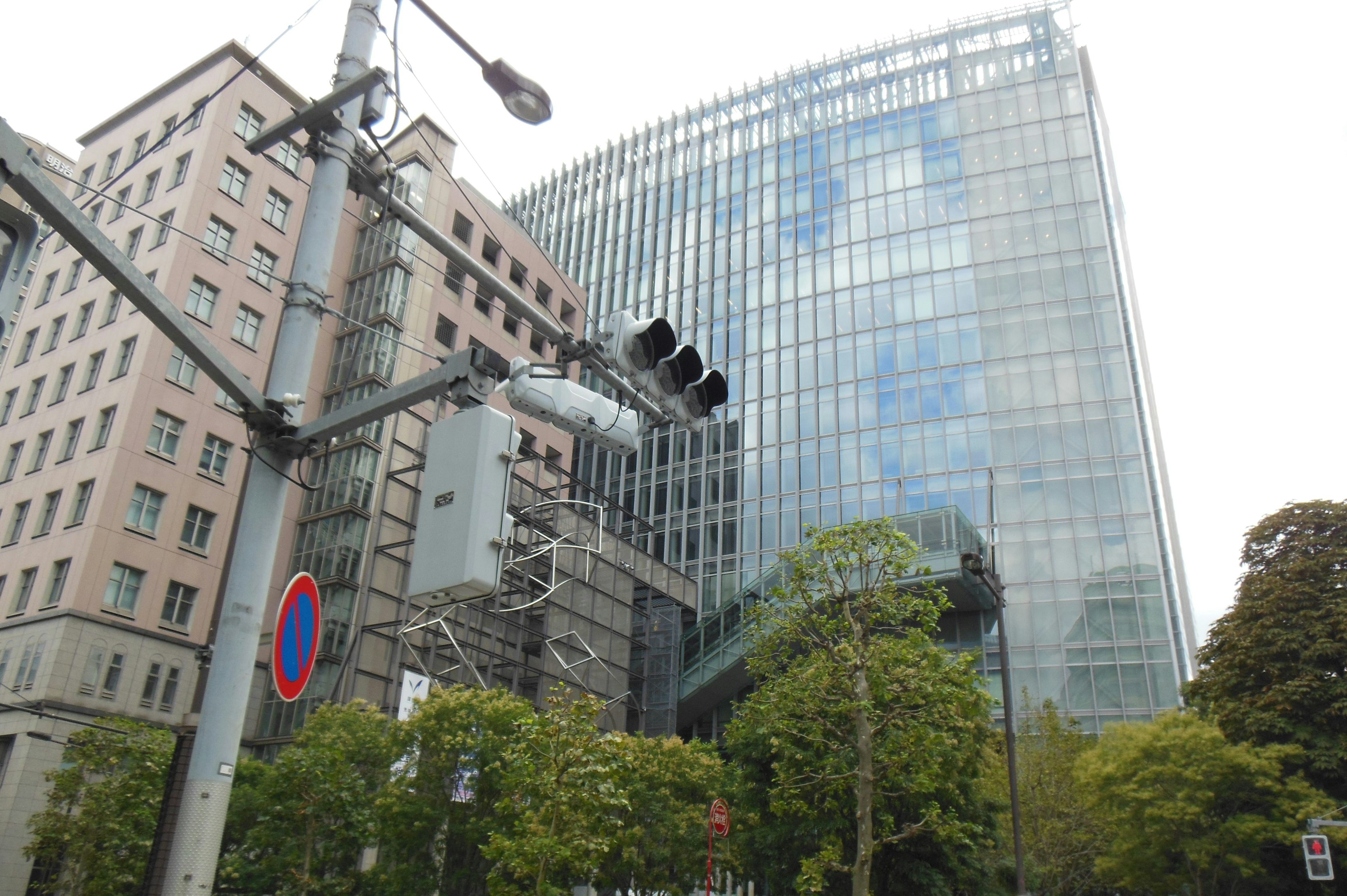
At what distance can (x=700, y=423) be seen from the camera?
7891 mm

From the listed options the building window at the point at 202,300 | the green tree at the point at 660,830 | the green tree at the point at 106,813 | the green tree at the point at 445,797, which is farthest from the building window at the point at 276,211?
the green tree at the point at 660,830

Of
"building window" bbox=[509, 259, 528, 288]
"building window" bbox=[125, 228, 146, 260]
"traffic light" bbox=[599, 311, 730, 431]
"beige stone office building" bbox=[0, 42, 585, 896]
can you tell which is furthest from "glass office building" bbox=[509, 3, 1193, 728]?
"traffic light" bbox=[599, 311, 730, 431]

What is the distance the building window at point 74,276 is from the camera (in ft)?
144

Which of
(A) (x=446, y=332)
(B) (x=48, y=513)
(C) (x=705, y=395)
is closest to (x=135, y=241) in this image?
(B) (x=48, y=513)

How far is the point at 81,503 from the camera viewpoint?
36.4 metres

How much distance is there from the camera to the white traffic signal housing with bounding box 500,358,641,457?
6879 mm

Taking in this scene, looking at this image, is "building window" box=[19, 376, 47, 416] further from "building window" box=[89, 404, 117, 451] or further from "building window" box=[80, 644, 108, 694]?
"building window" box=[80, 644, 108, 694]

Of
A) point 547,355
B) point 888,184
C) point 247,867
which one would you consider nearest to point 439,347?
point 547,355

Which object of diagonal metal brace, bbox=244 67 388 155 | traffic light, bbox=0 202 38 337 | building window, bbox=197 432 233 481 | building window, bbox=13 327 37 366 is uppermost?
building window, bbox=13 327 37 366

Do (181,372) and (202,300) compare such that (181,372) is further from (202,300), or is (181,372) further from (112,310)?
(112,310)

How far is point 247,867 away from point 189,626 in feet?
54.8

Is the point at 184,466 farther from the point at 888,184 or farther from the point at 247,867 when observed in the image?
the point at 888,184

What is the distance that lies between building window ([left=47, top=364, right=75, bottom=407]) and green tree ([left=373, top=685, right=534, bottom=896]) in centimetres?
2650

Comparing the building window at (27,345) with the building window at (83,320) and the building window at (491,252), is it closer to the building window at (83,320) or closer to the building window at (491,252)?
the building window at (83,320)
